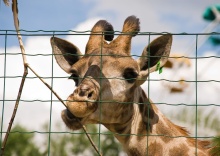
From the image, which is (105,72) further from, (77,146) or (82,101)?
(77,146)

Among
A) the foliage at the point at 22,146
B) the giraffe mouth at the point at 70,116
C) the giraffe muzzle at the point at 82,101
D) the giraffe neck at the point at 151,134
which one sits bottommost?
the foliage at the point at 22,146

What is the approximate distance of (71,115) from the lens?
7.82 m

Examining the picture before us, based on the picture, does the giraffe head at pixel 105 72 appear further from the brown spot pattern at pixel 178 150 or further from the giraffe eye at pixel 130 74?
the brown spot pattern at pixel 178 150

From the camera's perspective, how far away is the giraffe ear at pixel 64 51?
8.84m

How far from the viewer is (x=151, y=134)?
27.0 feet

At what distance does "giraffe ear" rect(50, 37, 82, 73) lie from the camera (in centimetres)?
884

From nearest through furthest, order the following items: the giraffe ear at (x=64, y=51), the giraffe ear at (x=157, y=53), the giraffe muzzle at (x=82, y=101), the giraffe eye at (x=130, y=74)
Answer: the giraffe muzzle at (x=82, y=101) < the giraffe eye at (x=130, y=74) < the giraffe ear at (x=157, y=53) < the giraffe ear at (x=64, y=51)

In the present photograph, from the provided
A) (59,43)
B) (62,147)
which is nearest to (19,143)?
(62,147)

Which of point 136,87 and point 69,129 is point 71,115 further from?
point 136,87

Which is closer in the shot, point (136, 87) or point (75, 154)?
point (136, 87)

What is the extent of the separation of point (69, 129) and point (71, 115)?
257mm

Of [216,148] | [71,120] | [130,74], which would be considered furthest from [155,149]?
[71,120]

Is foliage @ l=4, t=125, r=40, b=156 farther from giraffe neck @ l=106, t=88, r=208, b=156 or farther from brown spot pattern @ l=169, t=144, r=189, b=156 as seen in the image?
brown spot pattern @ l=169, t=144, r=189, b=156

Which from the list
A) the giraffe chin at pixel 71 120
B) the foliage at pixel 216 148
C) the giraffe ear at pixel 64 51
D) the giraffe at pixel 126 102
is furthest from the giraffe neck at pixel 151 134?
the giraffe ear at pixel 64 51
